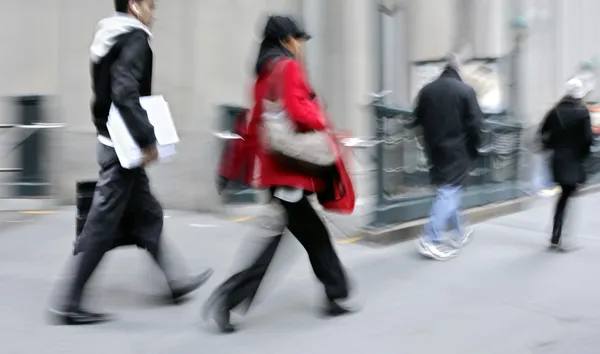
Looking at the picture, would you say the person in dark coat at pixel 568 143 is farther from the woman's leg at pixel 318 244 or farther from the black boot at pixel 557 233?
the woman's leg at pixel 318 244

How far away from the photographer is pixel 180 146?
7812 mm

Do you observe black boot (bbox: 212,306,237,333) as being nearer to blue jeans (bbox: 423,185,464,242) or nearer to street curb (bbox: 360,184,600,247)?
blue jeans (bbox: 423,185,464,242)

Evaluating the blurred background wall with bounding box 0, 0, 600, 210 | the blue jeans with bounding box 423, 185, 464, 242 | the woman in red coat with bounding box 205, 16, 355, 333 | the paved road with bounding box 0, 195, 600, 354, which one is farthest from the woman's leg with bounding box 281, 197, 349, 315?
the blurred background wall with bounding box 0, 0, 600, 210

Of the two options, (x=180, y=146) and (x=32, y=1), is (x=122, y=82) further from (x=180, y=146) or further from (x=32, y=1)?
(x=32, y=1)

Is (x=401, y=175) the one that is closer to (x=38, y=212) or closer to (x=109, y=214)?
(x=109, y=214)

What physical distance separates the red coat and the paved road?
528 millimetres

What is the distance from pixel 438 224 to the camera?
20.3ft

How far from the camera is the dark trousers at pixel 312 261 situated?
4172 mm

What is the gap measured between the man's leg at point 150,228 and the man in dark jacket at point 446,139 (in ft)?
8.10

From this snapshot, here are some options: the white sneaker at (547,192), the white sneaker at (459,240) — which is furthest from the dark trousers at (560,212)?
the white sneaker at (547,192)

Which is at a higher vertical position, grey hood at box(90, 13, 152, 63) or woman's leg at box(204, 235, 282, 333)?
grey hood at box(90, 13, 152, 63)

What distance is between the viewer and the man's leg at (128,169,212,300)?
4.47 metres

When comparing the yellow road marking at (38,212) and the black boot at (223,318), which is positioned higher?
the yellow road marking at (38,212)

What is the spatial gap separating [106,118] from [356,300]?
2.11 m
